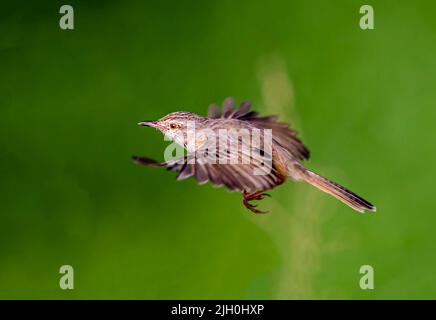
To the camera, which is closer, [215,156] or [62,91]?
[215,156]

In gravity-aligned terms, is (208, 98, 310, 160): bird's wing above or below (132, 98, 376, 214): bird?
above

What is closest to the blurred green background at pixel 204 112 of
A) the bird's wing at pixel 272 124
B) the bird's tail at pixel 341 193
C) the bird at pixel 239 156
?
the bird's wing at pixel 272 124

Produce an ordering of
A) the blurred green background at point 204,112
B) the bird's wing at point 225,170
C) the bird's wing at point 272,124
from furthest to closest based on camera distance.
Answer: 1. the blurred green background at point 204,112
2. the bird's wing at point 272,124
3. the bird's wing at point 225,170

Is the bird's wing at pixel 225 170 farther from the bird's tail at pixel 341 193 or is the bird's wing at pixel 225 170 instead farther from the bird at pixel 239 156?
the bird's tail at pixel 341 193

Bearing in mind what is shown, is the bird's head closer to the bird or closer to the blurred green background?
the bird

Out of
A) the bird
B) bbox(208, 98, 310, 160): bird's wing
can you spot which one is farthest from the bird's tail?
bbox(208, 98, 310, 160): bird's wing
